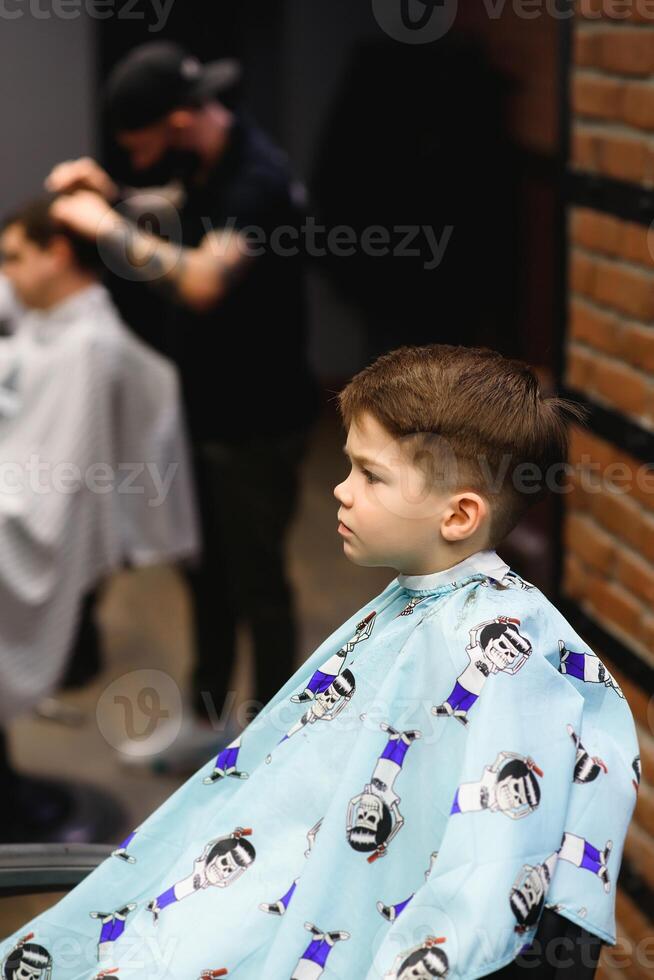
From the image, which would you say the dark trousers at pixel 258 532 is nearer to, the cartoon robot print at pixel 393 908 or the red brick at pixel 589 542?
the red brick at pixel 589 542

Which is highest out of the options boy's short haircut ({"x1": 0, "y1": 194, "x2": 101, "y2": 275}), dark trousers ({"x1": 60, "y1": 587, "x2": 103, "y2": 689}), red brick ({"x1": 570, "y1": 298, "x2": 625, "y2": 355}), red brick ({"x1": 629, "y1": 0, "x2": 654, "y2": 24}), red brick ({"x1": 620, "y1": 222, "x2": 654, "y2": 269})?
red brick ({"x1": 629, "y1": 0, "x2": 654, "y2": 24})

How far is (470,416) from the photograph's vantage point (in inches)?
43.7

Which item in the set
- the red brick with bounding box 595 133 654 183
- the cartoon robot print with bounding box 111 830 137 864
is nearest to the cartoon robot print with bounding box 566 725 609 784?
the cartoon robot print with bounding box 111 830 137 864

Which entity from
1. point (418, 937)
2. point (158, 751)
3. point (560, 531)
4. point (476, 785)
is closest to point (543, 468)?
point (476, 785)

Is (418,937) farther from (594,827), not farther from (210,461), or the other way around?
(210,461)

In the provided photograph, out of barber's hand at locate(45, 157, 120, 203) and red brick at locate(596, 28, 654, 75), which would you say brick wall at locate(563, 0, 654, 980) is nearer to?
red brick at locate(596, 28, 654, 75)

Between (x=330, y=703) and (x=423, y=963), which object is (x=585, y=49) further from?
(x=423, y=963)

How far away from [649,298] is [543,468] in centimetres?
72

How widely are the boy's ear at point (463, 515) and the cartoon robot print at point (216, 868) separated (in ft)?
1.20

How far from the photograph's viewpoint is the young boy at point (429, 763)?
105cm

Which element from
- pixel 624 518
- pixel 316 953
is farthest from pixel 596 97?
pixel 316 953

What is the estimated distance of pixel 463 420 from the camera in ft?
3.64

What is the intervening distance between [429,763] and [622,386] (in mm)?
928

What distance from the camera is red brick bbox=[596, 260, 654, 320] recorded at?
1.79 m
